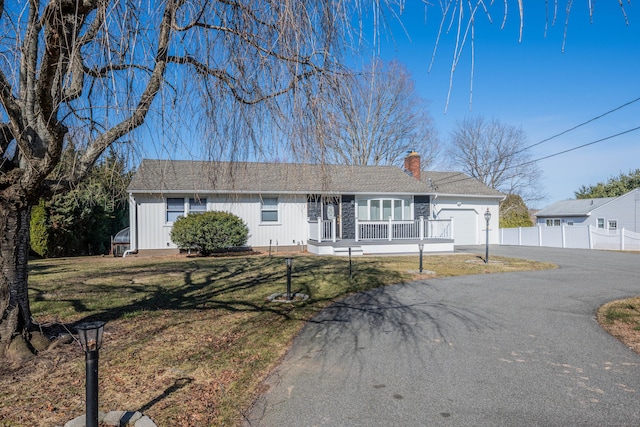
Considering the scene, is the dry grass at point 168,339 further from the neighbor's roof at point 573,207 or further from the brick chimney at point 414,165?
the neighbor's roof at point 573,207

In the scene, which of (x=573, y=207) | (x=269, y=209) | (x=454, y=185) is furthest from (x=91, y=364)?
(x=573, y=207)

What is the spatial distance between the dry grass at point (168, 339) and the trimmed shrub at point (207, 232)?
448 cm

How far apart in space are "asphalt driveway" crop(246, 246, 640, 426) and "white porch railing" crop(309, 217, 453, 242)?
10498 mm

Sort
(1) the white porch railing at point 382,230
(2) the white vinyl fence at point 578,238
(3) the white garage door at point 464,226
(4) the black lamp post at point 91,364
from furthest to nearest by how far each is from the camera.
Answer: (3) the white garage door at point 464,226
(2) the white vinyl fence at point 578,238
(1) the white porch railing at point 382,230
(4) the black lamp post at point 91,364

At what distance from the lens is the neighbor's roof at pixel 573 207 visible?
3375 cm

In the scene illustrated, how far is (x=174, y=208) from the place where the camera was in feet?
58.8

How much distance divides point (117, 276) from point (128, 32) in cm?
879

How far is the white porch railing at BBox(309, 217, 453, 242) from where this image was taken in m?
18.4

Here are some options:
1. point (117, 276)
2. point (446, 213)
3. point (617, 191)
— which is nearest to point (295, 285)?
point (117, 276)

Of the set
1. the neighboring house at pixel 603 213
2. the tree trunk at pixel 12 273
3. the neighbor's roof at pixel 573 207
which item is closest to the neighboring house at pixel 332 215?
the tree trunk at pixel 12 273

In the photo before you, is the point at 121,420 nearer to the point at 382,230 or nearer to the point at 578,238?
the point at 382,230

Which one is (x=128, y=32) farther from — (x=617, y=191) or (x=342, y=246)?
(x=617, y=191)

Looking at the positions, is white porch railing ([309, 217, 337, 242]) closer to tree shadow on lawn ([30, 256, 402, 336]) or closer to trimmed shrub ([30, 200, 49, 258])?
tree shadow on lawn ([30, 256, 402, 336])

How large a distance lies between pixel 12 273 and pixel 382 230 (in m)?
15.8
